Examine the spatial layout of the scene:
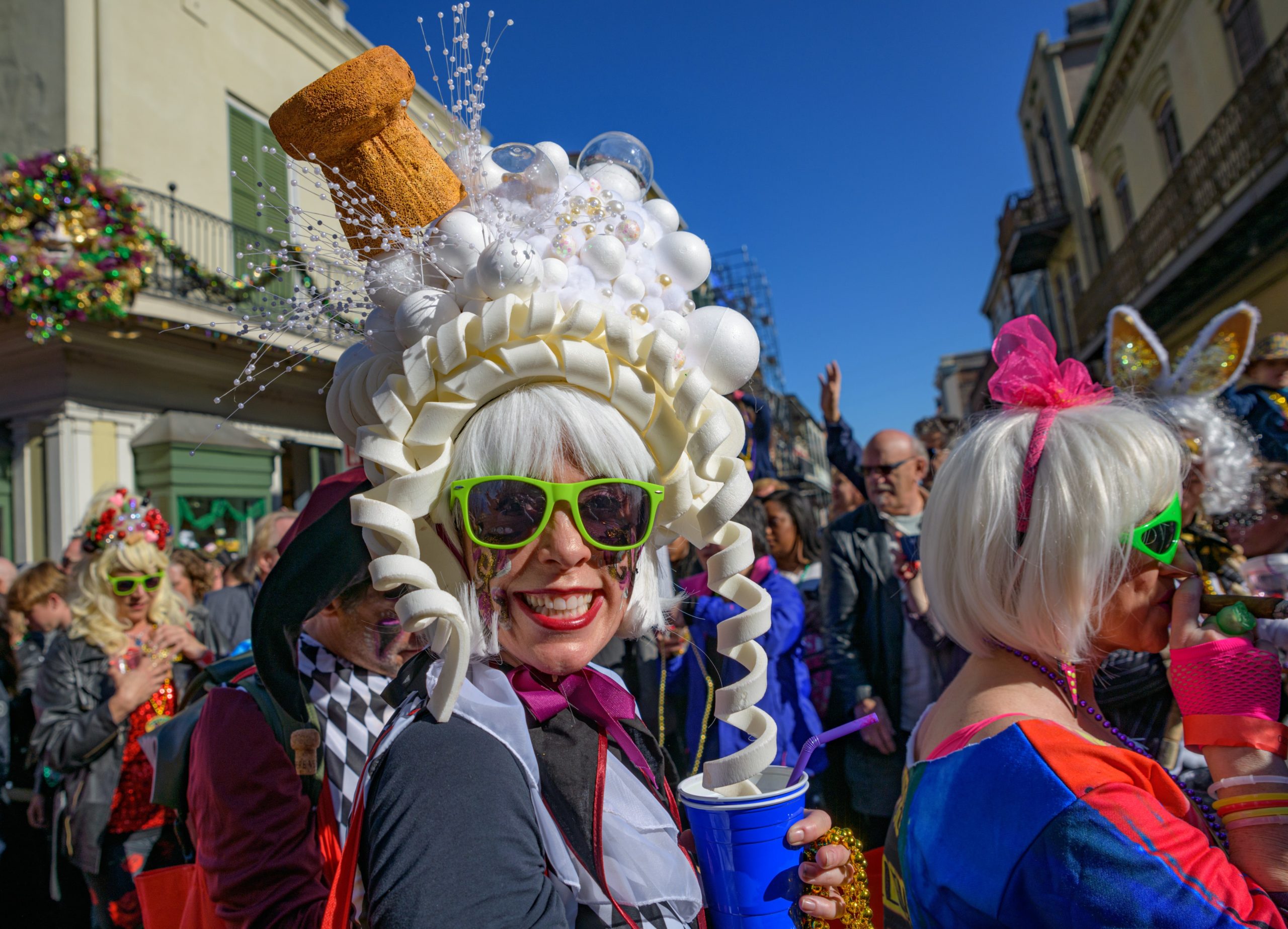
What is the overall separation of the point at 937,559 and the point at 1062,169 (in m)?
21.4

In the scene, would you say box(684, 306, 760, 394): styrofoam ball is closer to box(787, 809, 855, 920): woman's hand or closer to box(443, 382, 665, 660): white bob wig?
box(443, 382, 665, 660): white bob wig

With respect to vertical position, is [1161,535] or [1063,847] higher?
[1161,535]

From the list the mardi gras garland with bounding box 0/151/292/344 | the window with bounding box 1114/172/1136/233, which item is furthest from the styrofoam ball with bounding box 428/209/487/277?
the window with bounding box 1114/172/1136/233

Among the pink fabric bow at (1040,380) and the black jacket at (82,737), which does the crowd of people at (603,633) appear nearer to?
the pink fabric bow at (1040,380)

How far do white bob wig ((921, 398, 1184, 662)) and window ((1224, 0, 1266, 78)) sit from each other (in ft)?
38.4

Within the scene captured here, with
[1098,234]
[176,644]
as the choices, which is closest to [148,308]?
[176,644]

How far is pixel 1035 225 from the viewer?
63.9 feet

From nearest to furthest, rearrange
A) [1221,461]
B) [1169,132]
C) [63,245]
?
[1221,461]
[63,245]
[1169,132]

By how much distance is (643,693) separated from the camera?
3826 mm

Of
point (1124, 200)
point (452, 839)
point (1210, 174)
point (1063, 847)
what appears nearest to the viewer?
point (452, 839)

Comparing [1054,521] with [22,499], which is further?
[22,499]

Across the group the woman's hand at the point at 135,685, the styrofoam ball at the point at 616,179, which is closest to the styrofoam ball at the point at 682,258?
the styrofoam ball at the point at 616,179

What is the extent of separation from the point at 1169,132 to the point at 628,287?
16.0 metres

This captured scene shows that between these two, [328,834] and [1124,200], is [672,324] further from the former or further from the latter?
[1124,200]
